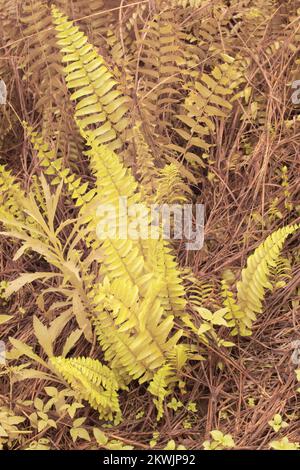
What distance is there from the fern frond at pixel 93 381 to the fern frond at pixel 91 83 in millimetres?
855

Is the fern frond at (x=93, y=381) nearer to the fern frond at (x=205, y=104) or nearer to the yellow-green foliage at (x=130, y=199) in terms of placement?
the yellow-green foliage at (x=130, y=199)

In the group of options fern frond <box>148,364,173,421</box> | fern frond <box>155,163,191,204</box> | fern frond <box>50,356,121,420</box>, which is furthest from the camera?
fern frond <box>155,163,191,204</box>

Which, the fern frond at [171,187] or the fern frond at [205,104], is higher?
the fern frond at [205,104]

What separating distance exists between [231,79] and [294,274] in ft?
2.62

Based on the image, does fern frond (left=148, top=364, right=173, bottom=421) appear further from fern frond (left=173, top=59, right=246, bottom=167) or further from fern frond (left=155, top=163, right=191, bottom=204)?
fern frond (left=173, top=59, right=246, bottom=167)

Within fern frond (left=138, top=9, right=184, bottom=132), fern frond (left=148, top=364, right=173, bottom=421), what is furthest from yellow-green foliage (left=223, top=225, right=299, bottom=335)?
fern frond (left=138, top=9, right=184, bottom=132)

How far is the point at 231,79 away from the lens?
2.35m

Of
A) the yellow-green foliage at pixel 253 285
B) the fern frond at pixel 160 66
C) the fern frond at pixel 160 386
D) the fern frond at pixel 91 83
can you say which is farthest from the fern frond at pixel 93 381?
the fern frond at pixel 160 66

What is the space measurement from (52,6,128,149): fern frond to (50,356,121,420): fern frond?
855 mm

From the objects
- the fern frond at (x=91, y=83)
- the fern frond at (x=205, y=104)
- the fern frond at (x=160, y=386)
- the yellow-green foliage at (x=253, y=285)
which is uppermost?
→ the fern frond at (x=91, y=83)

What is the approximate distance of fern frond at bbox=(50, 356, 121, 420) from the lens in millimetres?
1745

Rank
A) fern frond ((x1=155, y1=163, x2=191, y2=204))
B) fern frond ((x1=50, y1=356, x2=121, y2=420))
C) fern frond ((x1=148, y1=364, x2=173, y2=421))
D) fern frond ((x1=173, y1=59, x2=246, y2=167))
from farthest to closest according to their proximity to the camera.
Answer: fern frond ((x1=173, y1=59, x2=246, y2=167)) → fern frond ((x1=155, y1=163, x2=191, y2=204)) → fern frond ((x1=148, y1=364, x2=173, y2=421)) → fern frond ((x1=50, y1=356, x2=121, y2=420))

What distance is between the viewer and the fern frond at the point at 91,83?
84.6 inches

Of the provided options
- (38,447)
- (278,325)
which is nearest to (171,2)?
(278,325)
